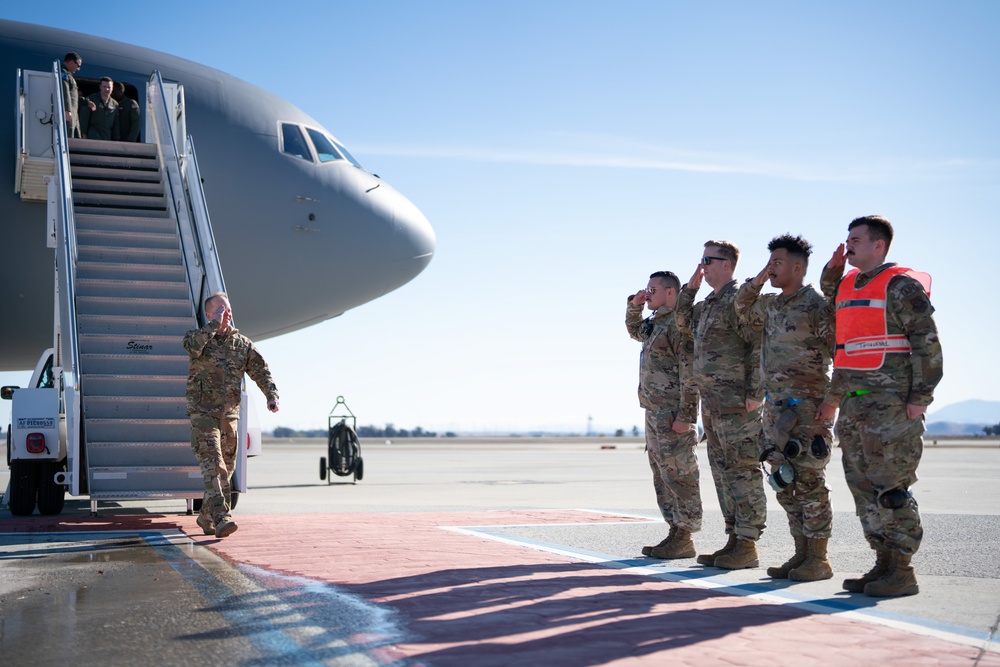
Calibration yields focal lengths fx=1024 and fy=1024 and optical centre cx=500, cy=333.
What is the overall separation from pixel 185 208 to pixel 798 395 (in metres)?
7.56

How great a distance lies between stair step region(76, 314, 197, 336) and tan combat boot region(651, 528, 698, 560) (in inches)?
210

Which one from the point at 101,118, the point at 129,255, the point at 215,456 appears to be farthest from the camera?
the point at 101,118

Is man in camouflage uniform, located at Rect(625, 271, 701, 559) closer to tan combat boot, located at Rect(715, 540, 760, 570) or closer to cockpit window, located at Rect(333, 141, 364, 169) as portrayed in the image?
tan combat boot, located at Rect(715, 540, 760, 570)

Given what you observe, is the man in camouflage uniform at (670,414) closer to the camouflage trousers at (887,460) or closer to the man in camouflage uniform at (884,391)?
the man in camouflage uniform at (884,391)

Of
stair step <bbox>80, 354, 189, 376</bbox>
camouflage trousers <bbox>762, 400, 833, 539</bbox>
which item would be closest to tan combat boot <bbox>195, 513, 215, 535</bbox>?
stair step <bbox>80, 354, 189, 376</bbox>

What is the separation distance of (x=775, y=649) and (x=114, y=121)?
1108 centimetres

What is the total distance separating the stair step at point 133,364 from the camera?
371 inches

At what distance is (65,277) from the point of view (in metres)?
9.55

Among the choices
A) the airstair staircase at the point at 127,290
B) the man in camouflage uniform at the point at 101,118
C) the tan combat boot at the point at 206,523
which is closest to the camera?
the tan combat boot at the point at 206,523

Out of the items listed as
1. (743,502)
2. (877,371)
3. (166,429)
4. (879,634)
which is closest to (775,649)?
(879,634)

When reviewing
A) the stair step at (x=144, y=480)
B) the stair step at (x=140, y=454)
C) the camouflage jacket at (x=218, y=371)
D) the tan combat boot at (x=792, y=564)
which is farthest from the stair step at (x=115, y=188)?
the tan combat boot at (x=792, y=564)

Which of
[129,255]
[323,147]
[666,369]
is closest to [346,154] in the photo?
[323,147]

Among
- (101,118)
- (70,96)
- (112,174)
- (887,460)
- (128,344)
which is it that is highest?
(70,96)

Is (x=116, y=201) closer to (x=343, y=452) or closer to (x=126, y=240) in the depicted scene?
(x=126, y=240)
